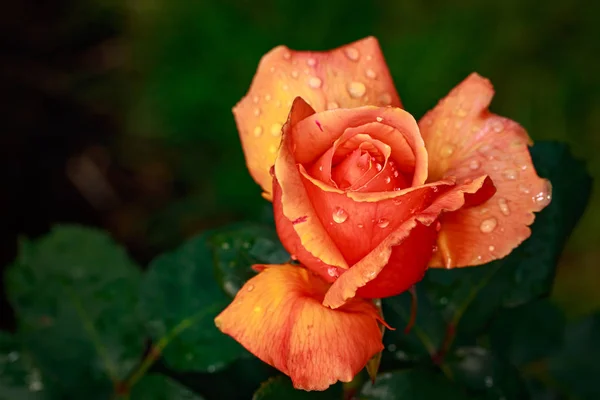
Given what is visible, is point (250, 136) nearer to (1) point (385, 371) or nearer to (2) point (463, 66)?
(1) point (385, 371)

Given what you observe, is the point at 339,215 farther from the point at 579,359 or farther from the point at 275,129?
the point at 579,359

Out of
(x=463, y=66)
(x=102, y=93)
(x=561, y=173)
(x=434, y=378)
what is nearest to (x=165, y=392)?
(x=434, y=378)

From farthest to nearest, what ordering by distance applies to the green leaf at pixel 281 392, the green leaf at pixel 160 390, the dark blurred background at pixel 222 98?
the dark blurred background at pixel 222 98
the green leaf at pixel 160 390
the green leaf at pixel 281 392

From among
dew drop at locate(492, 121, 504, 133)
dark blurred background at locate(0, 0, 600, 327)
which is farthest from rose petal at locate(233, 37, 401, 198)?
dark blurred background at locate(0, 0, 600, 327)

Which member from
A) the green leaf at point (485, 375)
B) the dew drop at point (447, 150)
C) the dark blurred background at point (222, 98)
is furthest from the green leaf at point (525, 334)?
the dark blurred background at point (222, 98)

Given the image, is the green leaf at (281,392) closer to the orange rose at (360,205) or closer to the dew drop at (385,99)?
the orange rose at (360,205)
